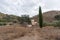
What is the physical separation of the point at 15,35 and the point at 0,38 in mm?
1953

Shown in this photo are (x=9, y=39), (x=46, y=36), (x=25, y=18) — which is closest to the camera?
(x=9, y=39)

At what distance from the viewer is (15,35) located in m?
20.5

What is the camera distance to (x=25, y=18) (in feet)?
170

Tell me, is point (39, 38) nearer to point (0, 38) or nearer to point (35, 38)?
point (35, 38)

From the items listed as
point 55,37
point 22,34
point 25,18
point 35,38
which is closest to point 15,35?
point 22,34

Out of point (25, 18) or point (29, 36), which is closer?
point (29, 36)

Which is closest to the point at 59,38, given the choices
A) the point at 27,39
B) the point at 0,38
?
the point at 27,39

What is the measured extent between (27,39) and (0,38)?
2644 mm

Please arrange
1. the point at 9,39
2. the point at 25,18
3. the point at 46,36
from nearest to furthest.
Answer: the point at 9,39, the point at 46,36, the point at 25,18

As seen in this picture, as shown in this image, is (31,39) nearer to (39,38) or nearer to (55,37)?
(39,38)

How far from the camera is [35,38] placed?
19.2 meters

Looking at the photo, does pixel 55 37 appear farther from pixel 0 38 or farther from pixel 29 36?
pixel 0 38

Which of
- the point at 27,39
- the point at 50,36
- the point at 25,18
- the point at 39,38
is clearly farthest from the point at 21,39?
the point at 25,18

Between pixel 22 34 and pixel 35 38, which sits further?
pixel 22 34
